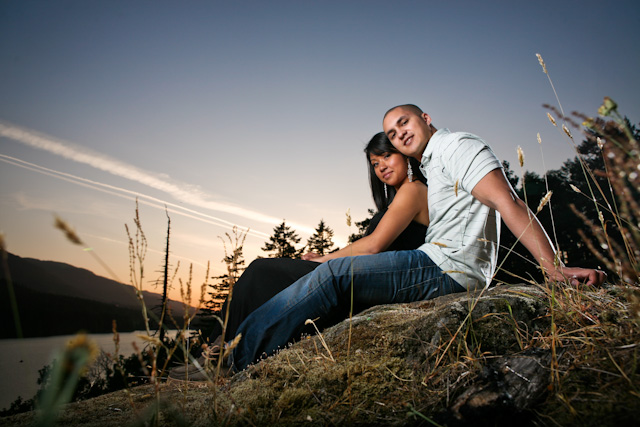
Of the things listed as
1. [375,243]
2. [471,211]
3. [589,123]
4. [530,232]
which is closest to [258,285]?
[375,243]

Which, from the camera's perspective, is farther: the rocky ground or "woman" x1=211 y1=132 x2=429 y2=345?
"woman" x1=211 y1=132 x2=429 y2=345

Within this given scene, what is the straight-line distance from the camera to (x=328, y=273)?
253cm

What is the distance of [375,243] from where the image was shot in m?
3.27

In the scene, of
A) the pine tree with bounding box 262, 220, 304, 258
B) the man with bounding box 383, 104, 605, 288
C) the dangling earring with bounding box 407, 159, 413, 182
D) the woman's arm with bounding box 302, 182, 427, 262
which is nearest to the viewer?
the man with bounding box 383, 104, 605, 288

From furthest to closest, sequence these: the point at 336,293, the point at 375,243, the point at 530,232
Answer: the point at 375,243
the point at 336,293
the point at 530,232

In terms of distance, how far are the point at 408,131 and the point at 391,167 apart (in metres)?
0.53

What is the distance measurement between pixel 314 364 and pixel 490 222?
1.86 metres

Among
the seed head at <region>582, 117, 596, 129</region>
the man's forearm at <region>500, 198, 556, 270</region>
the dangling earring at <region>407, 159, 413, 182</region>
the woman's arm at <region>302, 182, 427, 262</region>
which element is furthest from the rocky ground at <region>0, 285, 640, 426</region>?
the dangling earring at <region>407, 159, 413, 182</region>

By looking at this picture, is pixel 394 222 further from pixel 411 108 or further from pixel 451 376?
pixel 451 376

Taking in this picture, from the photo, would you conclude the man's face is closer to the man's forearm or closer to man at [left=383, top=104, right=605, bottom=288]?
man at [left=383, top=104, right=605, bottom=288]

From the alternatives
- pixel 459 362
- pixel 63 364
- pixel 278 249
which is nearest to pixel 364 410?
pixel 459 362

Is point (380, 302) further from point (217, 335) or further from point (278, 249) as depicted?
point (278, 249)

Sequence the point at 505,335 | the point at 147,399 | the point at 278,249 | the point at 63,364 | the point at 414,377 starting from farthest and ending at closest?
the point at 278,249 < the point at 147,399 < the point at 505,335 < the point at 414,377 < the point at 63,364

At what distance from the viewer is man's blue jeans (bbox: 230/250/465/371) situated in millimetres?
2475
